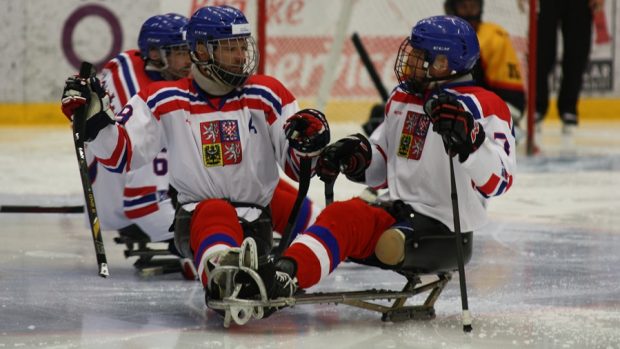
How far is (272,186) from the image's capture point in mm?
3750

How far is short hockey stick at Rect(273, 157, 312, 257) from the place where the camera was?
363 cm

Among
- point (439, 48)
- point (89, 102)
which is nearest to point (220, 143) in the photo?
point (89, 102)

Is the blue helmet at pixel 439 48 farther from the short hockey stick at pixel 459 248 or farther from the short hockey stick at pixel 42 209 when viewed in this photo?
the short hockey stick at pixel 42 209

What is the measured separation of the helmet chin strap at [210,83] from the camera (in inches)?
143

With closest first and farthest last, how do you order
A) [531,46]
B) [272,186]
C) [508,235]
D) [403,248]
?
1. [403,248]
2. [272,186]
3. [508,235]
4. [531,46]

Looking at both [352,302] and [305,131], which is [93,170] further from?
[352,302]

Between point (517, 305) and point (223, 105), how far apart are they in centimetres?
98

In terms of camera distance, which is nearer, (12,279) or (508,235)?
(12,279)

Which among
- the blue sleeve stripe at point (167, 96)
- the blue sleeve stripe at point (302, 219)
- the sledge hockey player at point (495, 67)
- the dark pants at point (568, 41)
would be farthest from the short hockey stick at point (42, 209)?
the dark pants at point (568, 41)

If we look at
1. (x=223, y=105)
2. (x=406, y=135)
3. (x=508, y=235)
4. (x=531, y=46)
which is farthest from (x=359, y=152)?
(x=531, y=46)

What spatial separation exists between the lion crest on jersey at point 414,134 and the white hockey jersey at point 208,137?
29 centimetres

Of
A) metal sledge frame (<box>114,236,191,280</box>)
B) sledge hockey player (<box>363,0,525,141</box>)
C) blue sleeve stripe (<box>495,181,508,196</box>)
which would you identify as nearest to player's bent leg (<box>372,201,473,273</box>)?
blue sleeve stripe (<box>495,181,508,196</box>)

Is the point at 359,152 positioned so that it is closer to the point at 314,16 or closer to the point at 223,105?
the point at 223,105

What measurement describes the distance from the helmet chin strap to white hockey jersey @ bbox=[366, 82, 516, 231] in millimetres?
432
